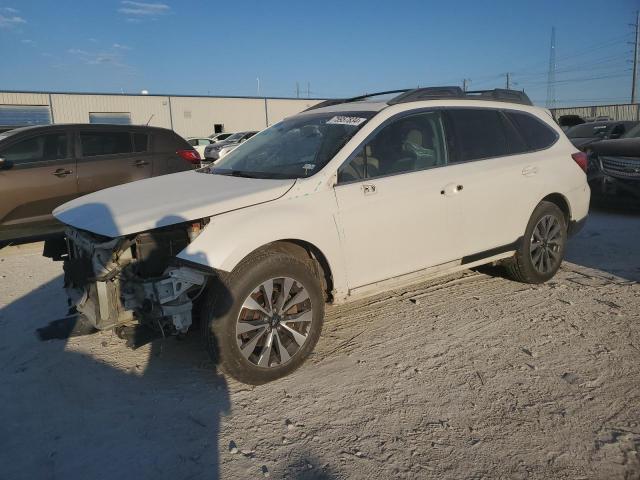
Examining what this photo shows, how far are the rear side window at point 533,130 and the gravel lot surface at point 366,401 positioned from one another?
1521mm

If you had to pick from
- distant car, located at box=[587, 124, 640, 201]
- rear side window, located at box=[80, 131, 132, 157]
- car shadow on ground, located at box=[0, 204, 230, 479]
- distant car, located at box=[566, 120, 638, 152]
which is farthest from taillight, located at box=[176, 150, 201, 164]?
distant car, located at box=[566, 120, 638, 152]

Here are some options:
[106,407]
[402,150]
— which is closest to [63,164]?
[106,407]

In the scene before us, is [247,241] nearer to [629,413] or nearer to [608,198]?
[629,413]

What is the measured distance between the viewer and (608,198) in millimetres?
8688

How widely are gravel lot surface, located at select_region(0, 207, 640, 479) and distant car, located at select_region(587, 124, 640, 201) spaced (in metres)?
4.36

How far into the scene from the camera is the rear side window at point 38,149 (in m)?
6.52

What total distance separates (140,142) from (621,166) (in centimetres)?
764

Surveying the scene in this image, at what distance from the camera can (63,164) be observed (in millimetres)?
6836

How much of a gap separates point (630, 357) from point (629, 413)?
795mm

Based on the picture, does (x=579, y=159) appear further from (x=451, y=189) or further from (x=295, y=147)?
(x=295, y=147)

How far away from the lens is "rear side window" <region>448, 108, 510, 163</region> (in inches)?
173

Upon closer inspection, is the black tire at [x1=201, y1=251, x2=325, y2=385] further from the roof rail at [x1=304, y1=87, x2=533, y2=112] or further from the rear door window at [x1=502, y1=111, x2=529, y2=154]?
the rear door window at [x1=502, y1=111, x2=529, y2=154]

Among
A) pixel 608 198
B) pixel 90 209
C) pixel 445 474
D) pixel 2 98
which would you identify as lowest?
pixel 445 474

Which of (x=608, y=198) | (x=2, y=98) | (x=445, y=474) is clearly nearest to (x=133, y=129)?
(x=445, y=474)
